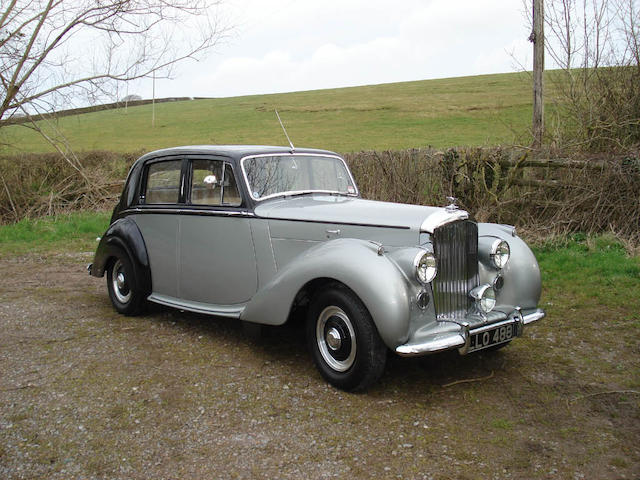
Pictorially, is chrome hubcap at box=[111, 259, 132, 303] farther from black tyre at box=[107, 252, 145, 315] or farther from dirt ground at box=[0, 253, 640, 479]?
dirt ground at box=[0, 253, 640, 479]

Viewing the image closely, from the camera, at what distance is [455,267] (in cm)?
420

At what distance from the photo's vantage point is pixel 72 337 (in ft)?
17.9

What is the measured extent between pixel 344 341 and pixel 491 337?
3.40ft

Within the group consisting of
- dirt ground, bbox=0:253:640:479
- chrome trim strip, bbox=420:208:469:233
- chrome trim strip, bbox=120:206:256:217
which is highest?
chrome trim strip, bbox=120:206:256:217

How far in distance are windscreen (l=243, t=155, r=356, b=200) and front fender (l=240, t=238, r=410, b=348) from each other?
920 millimetres

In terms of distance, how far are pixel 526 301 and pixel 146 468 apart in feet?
10.1

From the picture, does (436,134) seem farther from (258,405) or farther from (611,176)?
(258,405)

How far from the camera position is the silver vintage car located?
388 centimetres

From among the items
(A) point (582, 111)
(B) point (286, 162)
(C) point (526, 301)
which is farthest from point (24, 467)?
(A) point (582, 111)

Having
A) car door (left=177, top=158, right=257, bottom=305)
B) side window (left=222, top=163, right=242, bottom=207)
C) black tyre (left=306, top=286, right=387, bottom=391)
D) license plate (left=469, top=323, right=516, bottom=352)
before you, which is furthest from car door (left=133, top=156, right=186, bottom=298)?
license plate (left=469, top=323, right=516, bottom=352)

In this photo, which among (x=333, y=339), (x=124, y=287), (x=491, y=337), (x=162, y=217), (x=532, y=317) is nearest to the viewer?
(x=491, y=337)

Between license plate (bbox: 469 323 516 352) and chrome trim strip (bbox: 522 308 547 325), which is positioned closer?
license plate (bbox: 469 323 516 352)

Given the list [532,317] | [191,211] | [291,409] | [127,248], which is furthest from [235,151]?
[532,317]

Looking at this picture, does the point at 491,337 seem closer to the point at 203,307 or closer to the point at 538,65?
the point at 203,307
